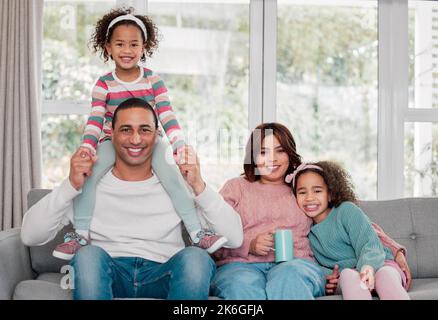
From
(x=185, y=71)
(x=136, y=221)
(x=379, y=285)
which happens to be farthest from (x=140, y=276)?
(x=185, y=71)

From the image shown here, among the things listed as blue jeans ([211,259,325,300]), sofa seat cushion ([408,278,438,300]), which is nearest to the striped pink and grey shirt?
blue jeans ([211,259,325,300])

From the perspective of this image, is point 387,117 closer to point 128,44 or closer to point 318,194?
point 318,194

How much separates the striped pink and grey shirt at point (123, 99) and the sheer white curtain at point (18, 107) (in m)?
0.94

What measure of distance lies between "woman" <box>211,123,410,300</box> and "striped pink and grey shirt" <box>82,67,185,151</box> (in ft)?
1.00

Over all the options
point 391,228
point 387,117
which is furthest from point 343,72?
point 391,228

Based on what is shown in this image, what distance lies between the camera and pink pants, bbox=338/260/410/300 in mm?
1757


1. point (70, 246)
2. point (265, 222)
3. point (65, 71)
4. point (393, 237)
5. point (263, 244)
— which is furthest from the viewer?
point (65, 71)

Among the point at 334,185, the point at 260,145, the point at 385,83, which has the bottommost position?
the point at 334,185

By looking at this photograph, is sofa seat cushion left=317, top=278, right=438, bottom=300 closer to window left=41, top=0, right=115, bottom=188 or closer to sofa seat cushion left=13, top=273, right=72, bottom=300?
sofa seat cushion left=13, top=273, right=72, bottom=300

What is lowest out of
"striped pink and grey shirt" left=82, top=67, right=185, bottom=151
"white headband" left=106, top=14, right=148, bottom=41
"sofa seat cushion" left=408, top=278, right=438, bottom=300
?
"sofa seat cushion" left=408, top=278, right=438, bottom=300

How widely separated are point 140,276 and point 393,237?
1.03 metres

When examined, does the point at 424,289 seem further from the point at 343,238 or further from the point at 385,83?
the point at 385,83

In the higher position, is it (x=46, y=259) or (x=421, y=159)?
(x=421, y=159)

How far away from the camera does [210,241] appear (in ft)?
6.27
